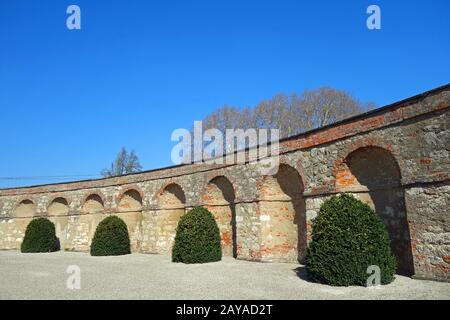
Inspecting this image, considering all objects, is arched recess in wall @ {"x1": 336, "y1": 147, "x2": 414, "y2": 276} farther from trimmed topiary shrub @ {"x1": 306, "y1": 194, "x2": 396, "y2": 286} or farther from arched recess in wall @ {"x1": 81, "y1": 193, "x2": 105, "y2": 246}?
arched recess in wall @ {"x1": 81, "y1": 193, "x2": 105, "y2": 246}

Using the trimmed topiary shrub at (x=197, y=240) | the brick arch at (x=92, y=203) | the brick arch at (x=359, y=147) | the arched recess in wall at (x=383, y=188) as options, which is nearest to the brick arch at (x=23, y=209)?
the brick arch at (x=92, y=203)

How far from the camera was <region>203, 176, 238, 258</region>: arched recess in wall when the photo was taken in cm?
1320

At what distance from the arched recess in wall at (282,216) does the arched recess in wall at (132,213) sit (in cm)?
702

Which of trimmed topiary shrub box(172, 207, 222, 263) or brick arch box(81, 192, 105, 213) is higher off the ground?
brick arch box(81, 192, 105, 213)

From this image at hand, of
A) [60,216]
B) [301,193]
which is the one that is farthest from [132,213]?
[301,193]

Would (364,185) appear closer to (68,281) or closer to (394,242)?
(394,242)

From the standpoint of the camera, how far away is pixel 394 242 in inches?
349

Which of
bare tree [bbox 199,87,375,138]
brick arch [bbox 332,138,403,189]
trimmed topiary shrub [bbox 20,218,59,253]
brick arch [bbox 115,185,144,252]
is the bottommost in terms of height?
trimmed topiary shrub [bbox 20,218,59,253]

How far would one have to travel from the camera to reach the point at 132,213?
16.9 meters

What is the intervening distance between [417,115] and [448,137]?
81 centimetres

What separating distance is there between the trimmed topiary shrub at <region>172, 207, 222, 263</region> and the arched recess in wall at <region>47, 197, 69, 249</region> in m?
9.75

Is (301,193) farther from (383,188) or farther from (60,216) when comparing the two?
(60,216)

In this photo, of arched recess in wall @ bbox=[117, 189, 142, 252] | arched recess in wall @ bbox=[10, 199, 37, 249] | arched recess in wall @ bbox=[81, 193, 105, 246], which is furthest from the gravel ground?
arched recess in wall @ bbox=[10, 199, 37, 249]
